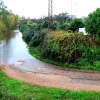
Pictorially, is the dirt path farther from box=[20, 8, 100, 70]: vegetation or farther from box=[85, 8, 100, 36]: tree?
box=[85, 8, 100, 36]: tree

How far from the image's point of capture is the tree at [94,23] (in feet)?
45.2

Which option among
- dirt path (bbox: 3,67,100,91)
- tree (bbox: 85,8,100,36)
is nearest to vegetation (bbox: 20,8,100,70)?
tree (bbox: 85,8,100,36)

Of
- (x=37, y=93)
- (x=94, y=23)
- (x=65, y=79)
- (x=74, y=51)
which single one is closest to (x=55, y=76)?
(x=65, y=79)

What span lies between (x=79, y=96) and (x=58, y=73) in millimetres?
3951

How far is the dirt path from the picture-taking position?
31.1ft

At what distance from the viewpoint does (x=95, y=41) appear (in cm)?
1420

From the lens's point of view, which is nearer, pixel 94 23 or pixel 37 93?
pixel 37 93

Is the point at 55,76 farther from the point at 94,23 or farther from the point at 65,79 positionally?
the point at 94,23

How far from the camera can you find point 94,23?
548 inches

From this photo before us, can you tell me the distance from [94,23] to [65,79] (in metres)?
5.40

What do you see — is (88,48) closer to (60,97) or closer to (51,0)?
(60,97)

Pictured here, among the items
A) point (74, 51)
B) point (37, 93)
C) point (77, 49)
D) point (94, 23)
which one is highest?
point (94, 23)

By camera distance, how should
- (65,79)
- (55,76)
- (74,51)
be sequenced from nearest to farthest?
(65,79)
(55,76)
(74,51)

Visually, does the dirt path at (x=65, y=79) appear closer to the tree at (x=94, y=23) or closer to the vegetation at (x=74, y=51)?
the vegetation at (x=74, y=51)
